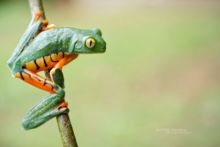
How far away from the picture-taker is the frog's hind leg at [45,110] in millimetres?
792

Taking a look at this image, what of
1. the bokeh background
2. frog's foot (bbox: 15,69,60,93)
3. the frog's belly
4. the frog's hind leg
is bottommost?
the bokeh background

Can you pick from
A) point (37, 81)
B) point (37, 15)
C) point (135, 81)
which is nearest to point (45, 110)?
point (37, 81)

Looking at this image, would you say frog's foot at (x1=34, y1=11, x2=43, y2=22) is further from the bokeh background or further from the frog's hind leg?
the bokeh background

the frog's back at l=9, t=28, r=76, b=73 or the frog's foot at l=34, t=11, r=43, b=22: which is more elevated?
the frog's foot at l=34, t=11, r=43, b=22

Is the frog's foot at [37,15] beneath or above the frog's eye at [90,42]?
above

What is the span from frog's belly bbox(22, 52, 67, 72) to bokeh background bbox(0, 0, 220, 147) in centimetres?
153

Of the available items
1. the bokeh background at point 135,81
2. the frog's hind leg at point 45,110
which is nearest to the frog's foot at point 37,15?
the frog's hind leg at point 45,110

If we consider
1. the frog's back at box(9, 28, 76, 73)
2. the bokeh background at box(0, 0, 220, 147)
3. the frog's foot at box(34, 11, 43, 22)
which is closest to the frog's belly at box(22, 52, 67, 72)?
the frog's back at box(9, 28, 76, 73)

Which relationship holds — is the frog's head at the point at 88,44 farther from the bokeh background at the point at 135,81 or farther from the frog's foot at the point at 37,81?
the bokeh background at the point at 135,81

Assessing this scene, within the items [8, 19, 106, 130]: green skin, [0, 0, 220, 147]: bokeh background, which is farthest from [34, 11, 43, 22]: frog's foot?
[0, 0, 220, 147]: bokeh background

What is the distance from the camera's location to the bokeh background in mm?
2611

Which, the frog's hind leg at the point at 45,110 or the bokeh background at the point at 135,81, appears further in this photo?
the bokeh background at the point at 135,81

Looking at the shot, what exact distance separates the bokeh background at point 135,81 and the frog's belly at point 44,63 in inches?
60.2

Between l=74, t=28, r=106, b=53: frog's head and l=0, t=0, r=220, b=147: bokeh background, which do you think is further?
l=0, t=0, r=220, b=147: bokeh background
